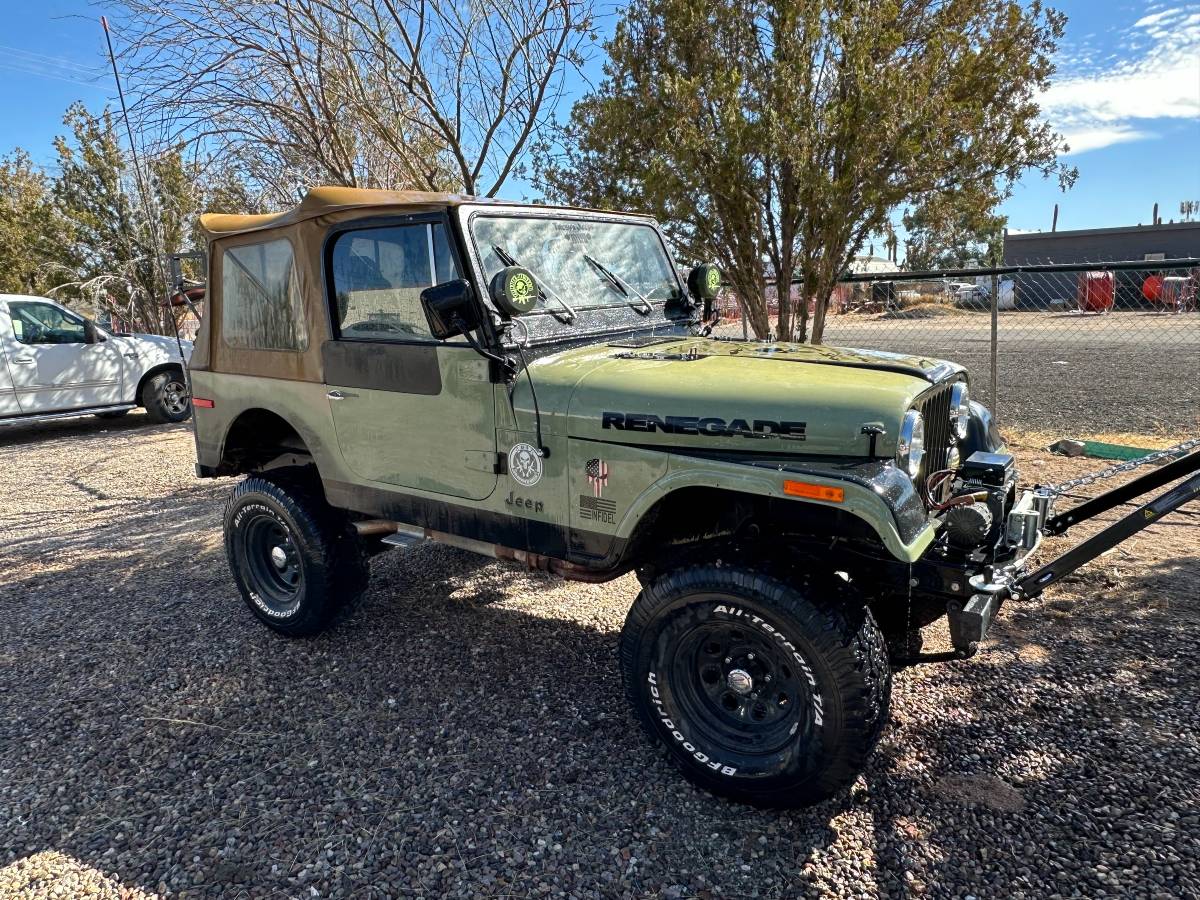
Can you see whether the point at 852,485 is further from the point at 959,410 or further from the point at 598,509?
the point at 959,410

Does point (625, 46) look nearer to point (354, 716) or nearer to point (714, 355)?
point (714, 355)

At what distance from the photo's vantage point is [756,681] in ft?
8.55

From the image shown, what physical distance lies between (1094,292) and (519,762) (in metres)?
9.99

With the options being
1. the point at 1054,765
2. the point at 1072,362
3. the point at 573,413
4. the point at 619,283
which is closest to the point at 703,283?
the point at 619,283

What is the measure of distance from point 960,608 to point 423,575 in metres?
3.30

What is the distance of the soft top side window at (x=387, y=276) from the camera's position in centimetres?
309

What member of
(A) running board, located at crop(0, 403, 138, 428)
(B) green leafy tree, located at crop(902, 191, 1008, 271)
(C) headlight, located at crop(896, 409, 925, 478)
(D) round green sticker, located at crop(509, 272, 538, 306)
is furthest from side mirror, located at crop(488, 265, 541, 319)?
(A) running board, located at crop(0, 403, 138, 428)

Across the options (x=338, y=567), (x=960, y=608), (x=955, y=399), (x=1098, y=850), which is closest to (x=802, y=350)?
(x=955, y=399)

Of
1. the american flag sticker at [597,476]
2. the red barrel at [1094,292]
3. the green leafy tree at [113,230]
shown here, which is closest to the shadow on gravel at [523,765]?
the american flag sticker at [597,476]

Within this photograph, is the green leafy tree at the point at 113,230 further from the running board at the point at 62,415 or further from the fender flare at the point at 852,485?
the fender flare at the point at 852,485

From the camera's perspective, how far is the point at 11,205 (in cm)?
1531

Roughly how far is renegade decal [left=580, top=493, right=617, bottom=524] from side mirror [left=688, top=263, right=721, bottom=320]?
5.65 ft

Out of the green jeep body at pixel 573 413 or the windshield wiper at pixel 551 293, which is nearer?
the green jeep body at pixel 573 413

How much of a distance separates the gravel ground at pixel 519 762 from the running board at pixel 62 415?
632 centimetres
